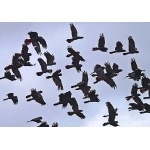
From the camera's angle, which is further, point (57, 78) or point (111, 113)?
point (57, 78)

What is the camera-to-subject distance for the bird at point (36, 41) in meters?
43.8

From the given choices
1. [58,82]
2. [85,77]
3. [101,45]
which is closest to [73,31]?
[101,45]

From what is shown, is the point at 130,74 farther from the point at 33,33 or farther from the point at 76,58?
the point at 33,33

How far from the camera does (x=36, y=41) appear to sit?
44.1 m

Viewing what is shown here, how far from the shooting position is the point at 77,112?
44.9m

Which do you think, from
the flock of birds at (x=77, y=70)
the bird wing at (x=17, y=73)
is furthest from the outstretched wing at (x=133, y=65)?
the bird wing at (x=17, y=73)

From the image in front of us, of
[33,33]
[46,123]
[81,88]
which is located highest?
[33,33]

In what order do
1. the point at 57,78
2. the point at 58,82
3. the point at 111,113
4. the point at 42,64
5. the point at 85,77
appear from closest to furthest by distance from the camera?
the point at 111,113
the point at 42,64
the point at 57,78
the point at 58,82
the point at 85,77

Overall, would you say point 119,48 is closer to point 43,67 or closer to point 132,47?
point 132,47

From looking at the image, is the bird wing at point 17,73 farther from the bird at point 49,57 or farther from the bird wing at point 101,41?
the bird wing at point 101,41

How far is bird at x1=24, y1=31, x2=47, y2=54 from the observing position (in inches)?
1725

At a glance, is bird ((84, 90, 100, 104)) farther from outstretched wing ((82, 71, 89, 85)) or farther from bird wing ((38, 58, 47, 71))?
bird wing ((38, 58, 47, 71))

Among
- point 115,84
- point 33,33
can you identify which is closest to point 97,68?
point 115,84

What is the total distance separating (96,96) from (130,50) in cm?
382
